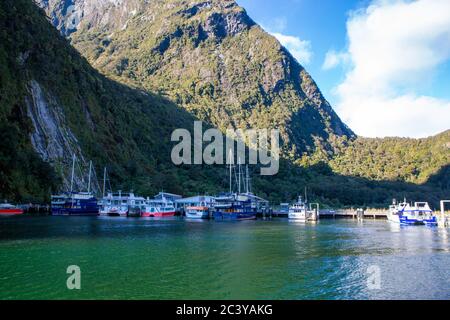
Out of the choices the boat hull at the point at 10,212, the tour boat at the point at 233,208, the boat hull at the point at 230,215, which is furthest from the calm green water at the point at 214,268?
the tour boat at the point at 233,208

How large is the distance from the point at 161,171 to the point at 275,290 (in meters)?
134

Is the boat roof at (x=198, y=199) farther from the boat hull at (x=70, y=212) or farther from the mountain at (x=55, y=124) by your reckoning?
the boat hull at (x=70, y=212)

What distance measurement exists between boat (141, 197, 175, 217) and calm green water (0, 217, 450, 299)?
55.3 m

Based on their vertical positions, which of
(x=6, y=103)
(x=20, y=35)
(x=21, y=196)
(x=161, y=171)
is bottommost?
(x=21, y=196)

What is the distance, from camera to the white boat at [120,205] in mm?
105375

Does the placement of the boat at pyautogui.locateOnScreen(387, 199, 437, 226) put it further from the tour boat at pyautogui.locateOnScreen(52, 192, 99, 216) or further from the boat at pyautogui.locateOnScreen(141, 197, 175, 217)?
the tour boat at pyautogui.locateOnScreen(52, 192, 99, 216)

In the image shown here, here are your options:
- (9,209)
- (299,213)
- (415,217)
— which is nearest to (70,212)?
(9,209)

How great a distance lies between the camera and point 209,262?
119ft

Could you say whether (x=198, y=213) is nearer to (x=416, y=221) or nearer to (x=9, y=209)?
(x=9, y=209)

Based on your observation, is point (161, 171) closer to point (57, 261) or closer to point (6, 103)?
point (6, 103)

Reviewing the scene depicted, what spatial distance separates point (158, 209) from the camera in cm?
10844

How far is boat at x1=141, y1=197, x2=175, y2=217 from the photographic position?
10756 cm

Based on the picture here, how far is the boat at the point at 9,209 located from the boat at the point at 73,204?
29.8ft
